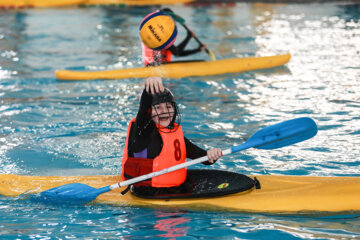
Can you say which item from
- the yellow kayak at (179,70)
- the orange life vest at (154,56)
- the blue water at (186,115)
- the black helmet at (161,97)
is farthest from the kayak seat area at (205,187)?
the yellow kayak at (179,70)

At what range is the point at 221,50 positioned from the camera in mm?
10359

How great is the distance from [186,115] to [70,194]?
102 inches

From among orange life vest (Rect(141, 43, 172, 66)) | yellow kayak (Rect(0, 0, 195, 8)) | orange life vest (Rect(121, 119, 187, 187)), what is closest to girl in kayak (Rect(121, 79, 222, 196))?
orange life vest (Rect(121, 119, 187, 187))

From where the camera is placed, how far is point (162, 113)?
3451 mm

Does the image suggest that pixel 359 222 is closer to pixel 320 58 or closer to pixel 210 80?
pixel 210 80

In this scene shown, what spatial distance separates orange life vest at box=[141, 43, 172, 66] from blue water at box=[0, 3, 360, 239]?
41 centimetres

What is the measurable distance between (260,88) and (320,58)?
2.41 metres

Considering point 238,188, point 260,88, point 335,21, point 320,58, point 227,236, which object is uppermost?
point 335,21

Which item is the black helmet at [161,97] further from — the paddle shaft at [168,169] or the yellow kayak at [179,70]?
the yellow kayak at [179,70]

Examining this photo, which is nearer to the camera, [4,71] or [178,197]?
[178,197]

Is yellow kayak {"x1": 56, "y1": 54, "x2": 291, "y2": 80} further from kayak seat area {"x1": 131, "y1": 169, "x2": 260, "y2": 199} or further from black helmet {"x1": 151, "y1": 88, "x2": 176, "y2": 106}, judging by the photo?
black helmet {"x1": 151, "y1": 88, "x2": 176, "y2": 106}

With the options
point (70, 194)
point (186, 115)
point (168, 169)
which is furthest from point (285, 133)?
point (186, 115)

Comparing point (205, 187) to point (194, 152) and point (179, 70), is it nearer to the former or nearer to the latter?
point (194, 152)

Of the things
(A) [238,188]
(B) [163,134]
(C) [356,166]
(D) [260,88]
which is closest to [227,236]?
(A) [238,188]
